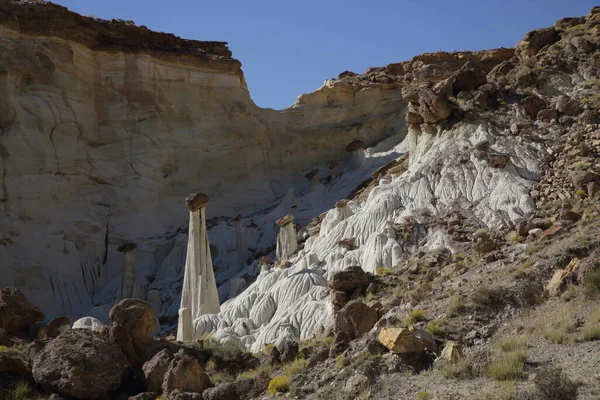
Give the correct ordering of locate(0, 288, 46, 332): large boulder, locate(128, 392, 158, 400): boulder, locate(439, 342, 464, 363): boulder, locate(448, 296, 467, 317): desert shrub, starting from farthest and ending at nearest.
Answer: locate(0, 288, 46, 332): large boulder < locate(448, 296, 467, 317): desert shrub < locate(128, 392, 158, 400): boulder < locate(439, 342, 464, 363): boulder

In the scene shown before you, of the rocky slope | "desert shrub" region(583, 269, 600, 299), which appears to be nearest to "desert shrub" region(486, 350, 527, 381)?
the rocky slope

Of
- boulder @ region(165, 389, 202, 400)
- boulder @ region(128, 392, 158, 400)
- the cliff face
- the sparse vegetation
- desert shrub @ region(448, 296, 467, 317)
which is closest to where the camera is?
boulder @ region(165, 389, 202, 400)

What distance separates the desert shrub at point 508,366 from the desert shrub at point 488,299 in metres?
3.43

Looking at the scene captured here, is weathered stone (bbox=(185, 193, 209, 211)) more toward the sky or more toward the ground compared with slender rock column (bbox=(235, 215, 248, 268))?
more toward the sky

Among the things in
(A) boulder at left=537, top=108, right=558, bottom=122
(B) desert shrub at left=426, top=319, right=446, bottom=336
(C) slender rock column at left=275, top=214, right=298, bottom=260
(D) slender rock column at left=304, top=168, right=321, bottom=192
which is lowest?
(B) desert shrub at left=426, top=319, right=446, bottom=336

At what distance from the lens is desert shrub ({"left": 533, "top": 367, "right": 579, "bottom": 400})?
11719 mm

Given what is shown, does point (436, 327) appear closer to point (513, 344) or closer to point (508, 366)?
point (513, 344)

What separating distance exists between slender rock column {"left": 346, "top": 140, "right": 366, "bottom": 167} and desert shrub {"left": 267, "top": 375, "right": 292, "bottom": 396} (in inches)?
1251

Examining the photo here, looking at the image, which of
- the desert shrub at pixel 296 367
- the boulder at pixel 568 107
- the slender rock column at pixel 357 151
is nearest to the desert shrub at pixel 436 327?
the desert shrub at pixel 296 367

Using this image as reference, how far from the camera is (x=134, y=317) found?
19.1 meters

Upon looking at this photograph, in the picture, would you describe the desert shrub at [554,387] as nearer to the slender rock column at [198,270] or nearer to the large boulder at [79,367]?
the large boulder at [79,367]

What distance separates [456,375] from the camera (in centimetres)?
1407

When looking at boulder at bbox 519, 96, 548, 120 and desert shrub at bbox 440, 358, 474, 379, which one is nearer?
desert shrub at bbox 440, 358, 474, 379

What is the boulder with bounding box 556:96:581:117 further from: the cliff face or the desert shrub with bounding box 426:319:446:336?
the cliff face
